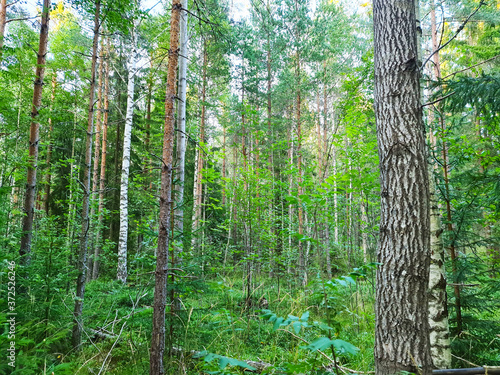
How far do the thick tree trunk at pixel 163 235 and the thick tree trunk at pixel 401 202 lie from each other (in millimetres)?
2050

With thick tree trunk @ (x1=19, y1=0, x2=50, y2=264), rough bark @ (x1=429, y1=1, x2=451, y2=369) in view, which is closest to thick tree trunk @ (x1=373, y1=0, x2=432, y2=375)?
rough bark @ (x1=429, y1=1, x2=451, y2=369)

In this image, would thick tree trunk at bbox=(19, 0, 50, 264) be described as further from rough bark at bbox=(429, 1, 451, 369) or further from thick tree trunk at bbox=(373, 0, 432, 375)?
rough bark at bbox=(429, 1, 451, 369)

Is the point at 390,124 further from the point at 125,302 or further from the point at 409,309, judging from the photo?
the point at 125,302

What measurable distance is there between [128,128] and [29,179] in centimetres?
398

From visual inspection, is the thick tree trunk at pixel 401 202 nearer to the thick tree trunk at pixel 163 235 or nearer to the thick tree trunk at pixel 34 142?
the thick tree trunk at pixel 163 235

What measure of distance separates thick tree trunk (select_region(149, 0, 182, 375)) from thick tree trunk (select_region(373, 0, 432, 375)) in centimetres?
205

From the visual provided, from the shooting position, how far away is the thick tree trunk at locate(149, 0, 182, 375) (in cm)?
265

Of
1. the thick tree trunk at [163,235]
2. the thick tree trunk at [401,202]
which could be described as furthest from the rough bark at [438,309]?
the thick tree trunk at [163,235]

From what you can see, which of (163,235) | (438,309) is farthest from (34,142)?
(438,309)

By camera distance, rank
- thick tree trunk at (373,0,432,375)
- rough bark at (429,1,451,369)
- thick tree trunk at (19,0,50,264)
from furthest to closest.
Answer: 1. thick tree trunk at (19,0,50,264)
2. rough bark at (429,1,451,369)
3. thick tree trunk at (373,0,432,375)

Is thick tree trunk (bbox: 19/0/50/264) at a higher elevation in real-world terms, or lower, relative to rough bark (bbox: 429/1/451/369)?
higher

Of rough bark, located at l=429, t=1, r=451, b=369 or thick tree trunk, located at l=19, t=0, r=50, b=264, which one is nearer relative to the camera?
rough bark, located at l=429, t=1, r=451, b=369

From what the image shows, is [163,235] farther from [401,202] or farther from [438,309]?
[438,309]

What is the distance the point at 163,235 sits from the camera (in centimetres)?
281
